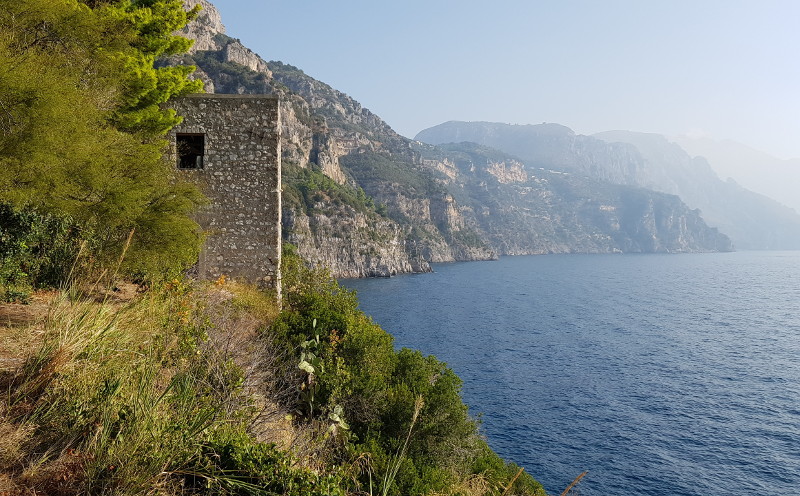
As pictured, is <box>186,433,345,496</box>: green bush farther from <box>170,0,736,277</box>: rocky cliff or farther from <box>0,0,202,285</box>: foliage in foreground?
<box>170,0,736,277</box>: rocky cliff

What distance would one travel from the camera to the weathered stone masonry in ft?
41.4

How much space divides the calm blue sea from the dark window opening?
2254 centimetres

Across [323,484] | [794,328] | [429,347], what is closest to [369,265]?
[429,347]

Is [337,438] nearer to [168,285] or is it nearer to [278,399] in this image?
[278,399]

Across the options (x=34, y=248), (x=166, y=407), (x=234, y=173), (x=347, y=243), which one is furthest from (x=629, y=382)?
(x=347, y=243)

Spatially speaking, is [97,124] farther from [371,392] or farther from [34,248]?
[371,392]

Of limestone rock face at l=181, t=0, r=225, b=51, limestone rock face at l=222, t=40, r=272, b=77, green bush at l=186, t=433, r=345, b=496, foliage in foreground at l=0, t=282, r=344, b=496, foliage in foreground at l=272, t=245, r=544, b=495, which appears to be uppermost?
limestone rock face at l=181, t=0, r=225, b=51

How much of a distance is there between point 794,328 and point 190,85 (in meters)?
74.7

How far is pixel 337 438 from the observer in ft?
32.8

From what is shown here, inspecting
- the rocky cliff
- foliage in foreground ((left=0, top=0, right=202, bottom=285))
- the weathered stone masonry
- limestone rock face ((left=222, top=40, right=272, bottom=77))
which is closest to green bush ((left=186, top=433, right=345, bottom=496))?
foliage in foreground ((left=0, top=0, right=202, bottom=285))

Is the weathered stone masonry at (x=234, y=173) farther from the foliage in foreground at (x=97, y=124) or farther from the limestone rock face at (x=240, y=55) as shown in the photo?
the limestone rock face at (x=240, y=55)

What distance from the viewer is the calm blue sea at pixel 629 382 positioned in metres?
25.9

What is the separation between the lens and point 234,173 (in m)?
12.7

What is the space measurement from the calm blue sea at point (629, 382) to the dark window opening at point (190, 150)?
888 inches
